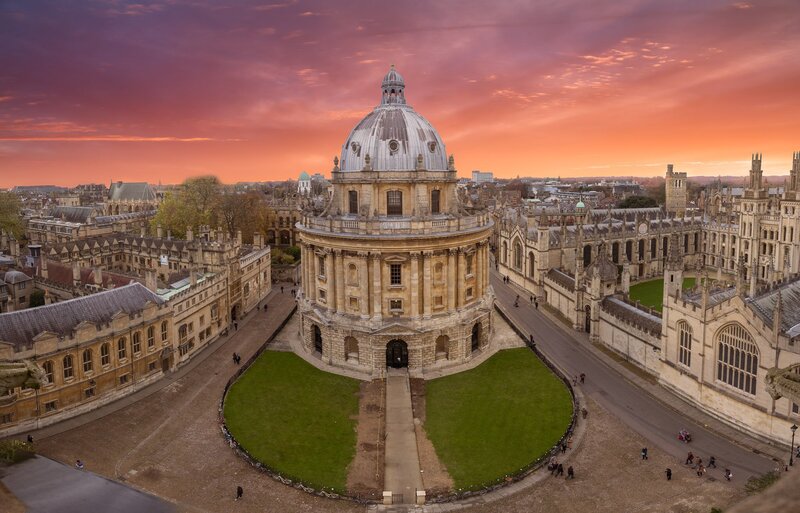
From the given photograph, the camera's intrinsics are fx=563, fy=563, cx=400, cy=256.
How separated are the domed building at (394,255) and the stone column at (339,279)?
9 cm

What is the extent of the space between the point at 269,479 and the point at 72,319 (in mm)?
21933

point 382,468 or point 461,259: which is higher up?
point 461,259

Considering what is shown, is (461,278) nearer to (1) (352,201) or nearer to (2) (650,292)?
(1) (352,201)

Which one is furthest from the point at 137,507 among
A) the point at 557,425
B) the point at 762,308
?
the point at 762,308

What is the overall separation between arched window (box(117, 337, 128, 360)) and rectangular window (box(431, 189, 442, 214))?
96.3 feet

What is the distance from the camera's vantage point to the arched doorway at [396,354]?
52062 millimetres

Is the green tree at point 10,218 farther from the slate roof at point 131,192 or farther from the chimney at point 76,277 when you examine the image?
the chimney at point 76,277

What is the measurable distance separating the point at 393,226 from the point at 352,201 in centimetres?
615

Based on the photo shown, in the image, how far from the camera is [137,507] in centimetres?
1452

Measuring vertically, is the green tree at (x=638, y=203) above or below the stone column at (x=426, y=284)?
above

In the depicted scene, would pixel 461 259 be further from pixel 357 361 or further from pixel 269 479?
pixel 269 479

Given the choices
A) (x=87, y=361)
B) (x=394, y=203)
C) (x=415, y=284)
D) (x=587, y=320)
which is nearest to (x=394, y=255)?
(x=415, y=284)

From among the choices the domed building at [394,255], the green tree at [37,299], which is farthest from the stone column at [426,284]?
the green tree at [37,299]

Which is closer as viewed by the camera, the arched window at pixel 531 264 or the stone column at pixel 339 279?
the stone column at pixel 339 279
